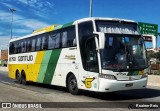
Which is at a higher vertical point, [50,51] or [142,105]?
[50,51]

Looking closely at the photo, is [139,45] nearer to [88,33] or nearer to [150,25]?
[88,33]

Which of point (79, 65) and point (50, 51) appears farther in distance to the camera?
point (50, 51)

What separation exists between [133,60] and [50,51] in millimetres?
5936

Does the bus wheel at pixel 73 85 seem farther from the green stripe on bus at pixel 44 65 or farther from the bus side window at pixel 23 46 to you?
the bus side window at pixel 23 46

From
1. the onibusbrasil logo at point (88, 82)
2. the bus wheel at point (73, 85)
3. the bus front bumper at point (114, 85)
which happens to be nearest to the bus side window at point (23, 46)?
the bus wheel at point (73, 85)

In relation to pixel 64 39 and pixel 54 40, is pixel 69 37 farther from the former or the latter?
pixel 54 40

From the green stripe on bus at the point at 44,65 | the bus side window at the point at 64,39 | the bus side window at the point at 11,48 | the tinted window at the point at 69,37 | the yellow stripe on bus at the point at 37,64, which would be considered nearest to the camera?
the tinted window at the point at 69,37

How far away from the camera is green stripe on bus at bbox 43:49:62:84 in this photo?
1744 cm

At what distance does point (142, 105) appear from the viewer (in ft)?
38.6

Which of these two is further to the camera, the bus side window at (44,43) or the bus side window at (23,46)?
the bus side window at (23,46)

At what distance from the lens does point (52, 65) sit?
18.1m

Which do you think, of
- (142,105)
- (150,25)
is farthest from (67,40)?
(150,25)

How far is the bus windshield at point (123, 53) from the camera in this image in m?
13.2

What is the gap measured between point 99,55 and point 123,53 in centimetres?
98
